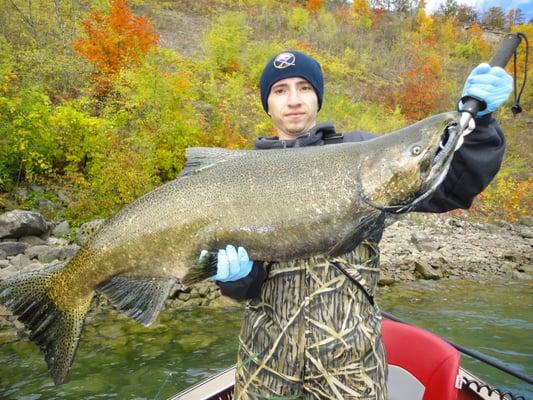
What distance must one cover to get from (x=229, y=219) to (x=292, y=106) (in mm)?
886

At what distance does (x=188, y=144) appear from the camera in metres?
12.2

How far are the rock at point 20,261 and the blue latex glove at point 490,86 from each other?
9.00 meters

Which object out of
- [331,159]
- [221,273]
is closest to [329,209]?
[331,159]

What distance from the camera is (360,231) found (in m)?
2.19

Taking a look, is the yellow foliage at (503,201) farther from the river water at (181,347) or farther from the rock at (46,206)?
the rock at (46,206)

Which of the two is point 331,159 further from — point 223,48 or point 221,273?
point 223,48

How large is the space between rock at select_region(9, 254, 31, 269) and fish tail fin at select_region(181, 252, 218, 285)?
25.2 feet

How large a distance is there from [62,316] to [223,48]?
72.9 feet

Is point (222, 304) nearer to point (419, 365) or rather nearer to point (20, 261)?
point (20, 261)

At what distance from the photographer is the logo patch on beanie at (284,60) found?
290 centimetres

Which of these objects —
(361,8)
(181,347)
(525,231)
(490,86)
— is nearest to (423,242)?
(525,231)

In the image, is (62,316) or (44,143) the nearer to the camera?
(62,316)

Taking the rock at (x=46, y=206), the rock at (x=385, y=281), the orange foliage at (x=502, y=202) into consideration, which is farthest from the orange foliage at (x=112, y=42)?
the orange foliage at (x=502, y=202)

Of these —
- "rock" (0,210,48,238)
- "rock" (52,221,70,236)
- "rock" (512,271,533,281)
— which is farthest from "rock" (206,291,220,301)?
"rock" (512,271,533,281)
